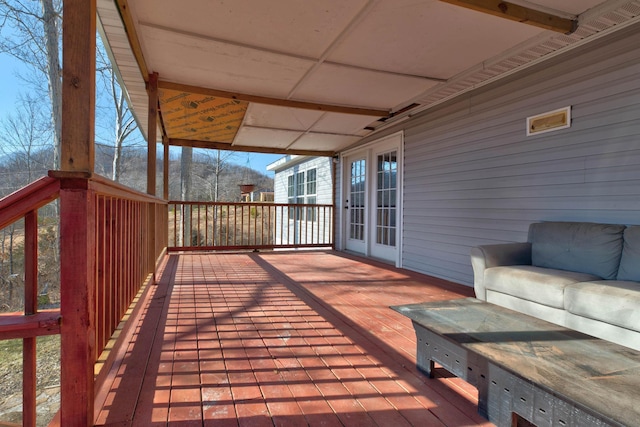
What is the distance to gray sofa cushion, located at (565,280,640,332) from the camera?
5.94ft

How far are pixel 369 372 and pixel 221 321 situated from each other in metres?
1.32

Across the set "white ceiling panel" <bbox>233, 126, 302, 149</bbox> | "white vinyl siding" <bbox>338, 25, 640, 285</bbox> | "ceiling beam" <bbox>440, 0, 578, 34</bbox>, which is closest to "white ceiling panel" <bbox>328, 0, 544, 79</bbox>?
"ceiling beam" <bbox>440, 0, 578, 34</bbox>

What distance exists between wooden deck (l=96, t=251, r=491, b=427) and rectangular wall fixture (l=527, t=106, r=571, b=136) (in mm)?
1770

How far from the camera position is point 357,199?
6.77 meters

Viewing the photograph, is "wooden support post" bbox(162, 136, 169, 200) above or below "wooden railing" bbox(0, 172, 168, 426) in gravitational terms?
above

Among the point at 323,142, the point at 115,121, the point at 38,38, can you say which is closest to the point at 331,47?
the point at 323,142

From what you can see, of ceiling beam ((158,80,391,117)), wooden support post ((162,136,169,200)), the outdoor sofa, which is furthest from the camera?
wooden support post ((162,136,169,200))

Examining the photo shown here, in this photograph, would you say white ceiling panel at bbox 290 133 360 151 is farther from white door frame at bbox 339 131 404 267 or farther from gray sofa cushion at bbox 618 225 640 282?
gray sofa cushion at bbox 618 225 640 282

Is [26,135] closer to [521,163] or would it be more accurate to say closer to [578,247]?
[521,163]

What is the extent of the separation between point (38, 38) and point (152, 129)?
7.44 m

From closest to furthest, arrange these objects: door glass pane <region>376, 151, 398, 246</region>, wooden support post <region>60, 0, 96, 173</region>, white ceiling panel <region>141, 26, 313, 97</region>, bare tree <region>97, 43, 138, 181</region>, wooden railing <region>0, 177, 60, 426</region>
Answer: wooden railing <region>0, 177, 60, 426</region> → wooden support post <region>60, 0, 96, 173</region> → white ceiling panel <region>141, 26, 313, 97</region> → door glass pane <region>376, 151, 398, 246</region> → bare tree <region>97, 43, 138, 181</region>

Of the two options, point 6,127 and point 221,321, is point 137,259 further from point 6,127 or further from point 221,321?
point 6,127

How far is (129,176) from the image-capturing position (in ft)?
43.0

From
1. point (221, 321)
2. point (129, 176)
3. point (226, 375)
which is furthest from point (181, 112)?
point (129, 176)
